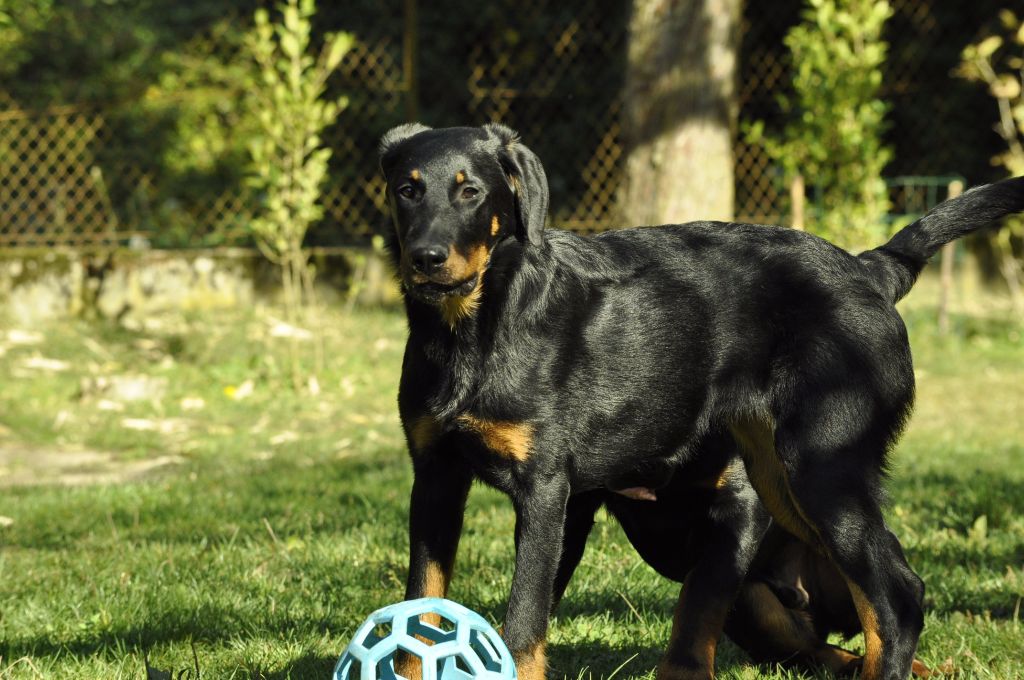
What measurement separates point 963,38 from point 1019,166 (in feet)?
9.96

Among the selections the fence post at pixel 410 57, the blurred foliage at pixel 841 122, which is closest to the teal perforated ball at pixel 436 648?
the blurred foliage at pixel 841 122

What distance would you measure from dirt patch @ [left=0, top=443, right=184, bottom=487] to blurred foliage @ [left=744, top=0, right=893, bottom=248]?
6.63 meters

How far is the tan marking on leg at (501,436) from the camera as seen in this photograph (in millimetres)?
3363

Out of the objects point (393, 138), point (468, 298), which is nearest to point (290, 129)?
point (393, 138)

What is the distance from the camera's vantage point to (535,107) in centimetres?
1362

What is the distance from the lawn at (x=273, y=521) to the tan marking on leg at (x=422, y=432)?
2.69 ft

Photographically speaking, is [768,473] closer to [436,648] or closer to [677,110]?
[436,648]

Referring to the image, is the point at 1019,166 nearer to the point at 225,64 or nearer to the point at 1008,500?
the point at 1008,500

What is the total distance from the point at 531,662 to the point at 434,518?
50 cm

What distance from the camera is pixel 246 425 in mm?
8836

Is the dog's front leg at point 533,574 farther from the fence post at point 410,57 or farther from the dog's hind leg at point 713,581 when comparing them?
→ the fence post at point 410,57

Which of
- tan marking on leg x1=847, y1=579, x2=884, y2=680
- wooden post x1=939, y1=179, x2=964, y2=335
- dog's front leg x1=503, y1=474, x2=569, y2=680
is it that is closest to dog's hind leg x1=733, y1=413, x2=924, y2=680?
tan marking on leg x1=847, y1=579, x2=884, y2=680

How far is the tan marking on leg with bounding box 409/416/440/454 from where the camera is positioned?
3426 millimetres

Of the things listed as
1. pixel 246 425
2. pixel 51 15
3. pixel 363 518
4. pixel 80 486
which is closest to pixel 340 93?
pixel 51 15
